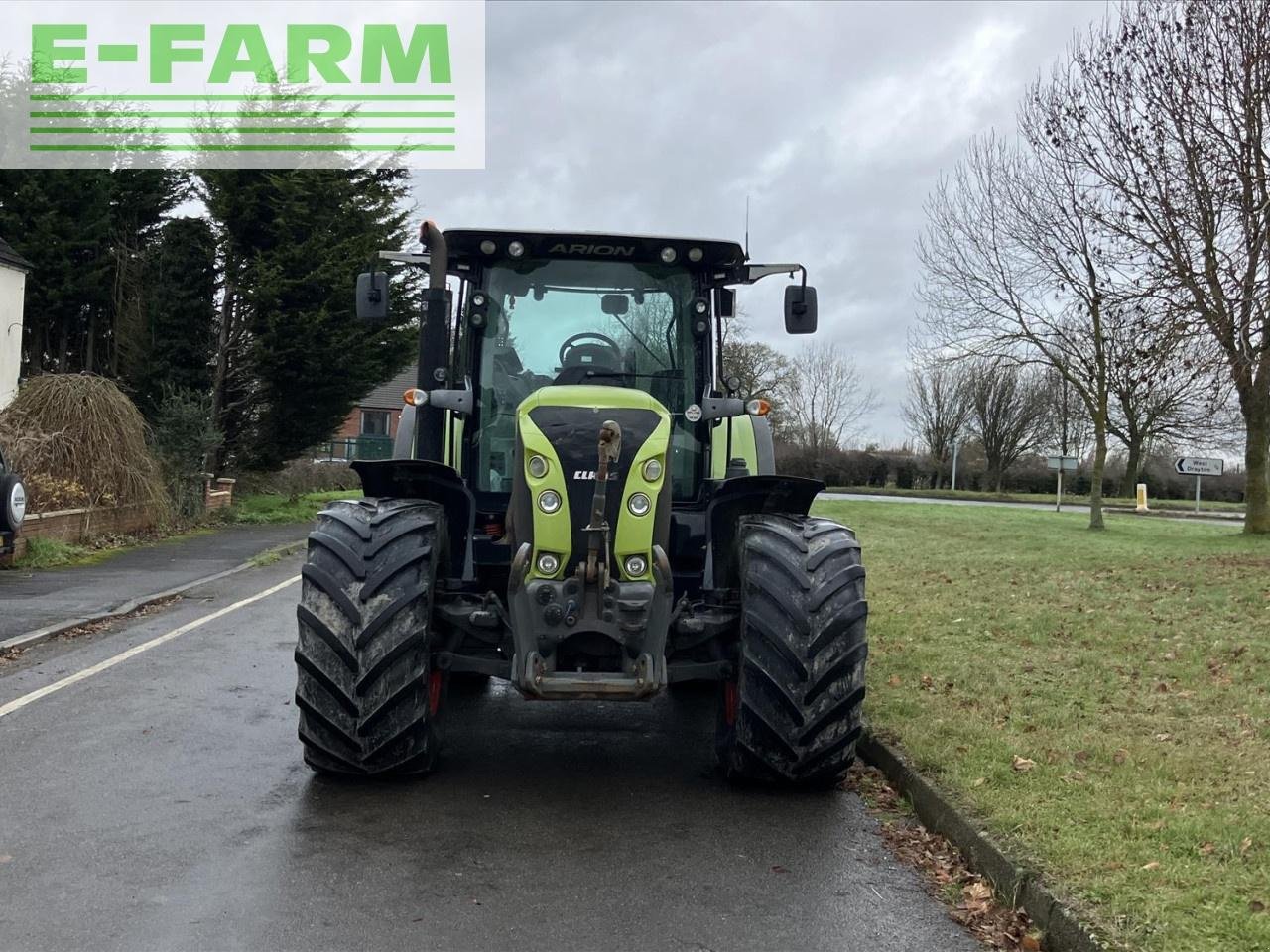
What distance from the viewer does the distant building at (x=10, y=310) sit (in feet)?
77.1

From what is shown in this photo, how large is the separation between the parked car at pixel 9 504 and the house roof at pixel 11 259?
12.1 metres

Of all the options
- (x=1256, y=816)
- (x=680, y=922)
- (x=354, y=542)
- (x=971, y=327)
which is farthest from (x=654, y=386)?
(x=971, y=327)

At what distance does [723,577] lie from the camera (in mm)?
5691

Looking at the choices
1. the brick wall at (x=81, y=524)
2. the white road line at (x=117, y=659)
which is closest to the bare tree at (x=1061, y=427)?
the brick wall at (x=81, y=524)

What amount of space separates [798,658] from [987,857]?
109cm

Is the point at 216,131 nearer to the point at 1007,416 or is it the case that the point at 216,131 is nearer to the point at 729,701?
the point at 729,701

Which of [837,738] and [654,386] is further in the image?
[654,386]

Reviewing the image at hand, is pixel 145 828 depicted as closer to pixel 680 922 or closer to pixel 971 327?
pixel 680 922

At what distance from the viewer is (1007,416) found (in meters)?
61.2

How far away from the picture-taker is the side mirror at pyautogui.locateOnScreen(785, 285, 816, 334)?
6.55 meters

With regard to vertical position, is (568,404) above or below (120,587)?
above

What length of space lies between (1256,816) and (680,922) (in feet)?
8.34

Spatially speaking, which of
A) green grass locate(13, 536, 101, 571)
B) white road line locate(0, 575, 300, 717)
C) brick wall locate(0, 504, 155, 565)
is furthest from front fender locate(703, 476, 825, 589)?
brick wall locate(0, 504, 155, 565)

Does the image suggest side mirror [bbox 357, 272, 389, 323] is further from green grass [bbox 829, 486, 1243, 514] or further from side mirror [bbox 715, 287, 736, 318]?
green grass [bbox 829, 486, 1243, 514]
